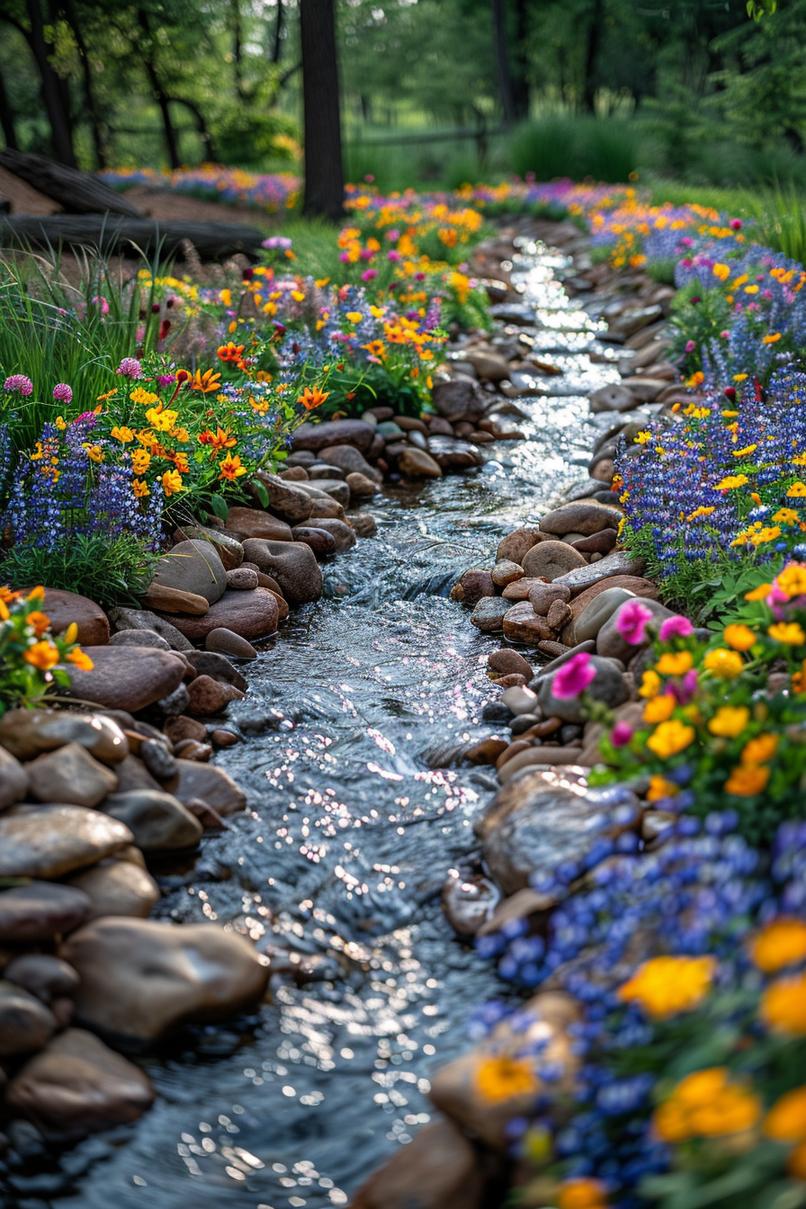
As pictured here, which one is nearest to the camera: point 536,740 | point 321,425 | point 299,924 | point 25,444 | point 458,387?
point 299,924

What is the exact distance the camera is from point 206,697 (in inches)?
151

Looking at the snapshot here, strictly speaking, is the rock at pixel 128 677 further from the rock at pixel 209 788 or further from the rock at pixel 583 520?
Answer: the rock at pixel 583 520

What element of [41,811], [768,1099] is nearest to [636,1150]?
[768,1099]

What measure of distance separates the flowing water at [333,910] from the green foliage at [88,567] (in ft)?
1.95

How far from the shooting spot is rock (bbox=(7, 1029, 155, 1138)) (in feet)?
7.27

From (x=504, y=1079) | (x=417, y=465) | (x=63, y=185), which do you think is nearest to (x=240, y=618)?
(x=417, y=465)

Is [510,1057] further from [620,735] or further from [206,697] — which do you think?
[206,697]

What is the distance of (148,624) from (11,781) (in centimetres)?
145

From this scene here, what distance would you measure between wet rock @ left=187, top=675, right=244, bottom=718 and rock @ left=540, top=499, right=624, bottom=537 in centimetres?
200

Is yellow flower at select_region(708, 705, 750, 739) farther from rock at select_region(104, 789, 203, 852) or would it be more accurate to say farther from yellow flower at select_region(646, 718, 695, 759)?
rock at select_region(104, 789, 203, 852)

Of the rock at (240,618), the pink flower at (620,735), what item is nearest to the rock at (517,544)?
the rock at (240,618)

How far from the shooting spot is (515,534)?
16.7ft

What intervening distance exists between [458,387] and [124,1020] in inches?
211

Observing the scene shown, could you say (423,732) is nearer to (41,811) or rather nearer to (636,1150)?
(41,811)
